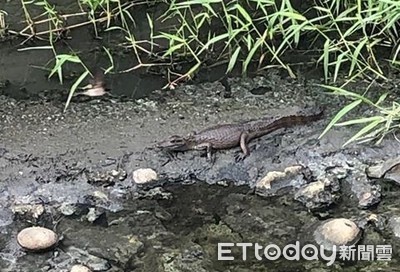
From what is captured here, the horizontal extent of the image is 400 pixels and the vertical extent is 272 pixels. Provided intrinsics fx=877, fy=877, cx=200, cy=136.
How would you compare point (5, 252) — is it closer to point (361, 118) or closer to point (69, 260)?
point (69, 260)

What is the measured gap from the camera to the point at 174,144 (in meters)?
4.34

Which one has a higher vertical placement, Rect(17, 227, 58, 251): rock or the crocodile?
the crocodile

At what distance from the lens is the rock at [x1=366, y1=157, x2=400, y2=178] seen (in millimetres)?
4145

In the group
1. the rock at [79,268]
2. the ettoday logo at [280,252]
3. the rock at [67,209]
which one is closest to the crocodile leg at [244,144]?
the ettoday logo at [280,252]

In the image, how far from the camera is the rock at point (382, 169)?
13.6 ft

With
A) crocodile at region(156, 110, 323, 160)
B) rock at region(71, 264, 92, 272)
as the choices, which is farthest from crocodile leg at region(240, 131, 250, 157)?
rock at region(71, 264, 92, 272)

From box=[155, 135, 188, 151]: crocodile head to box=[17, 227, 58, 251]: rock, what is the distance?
80cm

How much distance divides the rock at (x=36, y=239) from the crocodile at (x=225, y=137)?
0.81 m

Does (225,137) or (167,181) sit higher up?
(225,137)

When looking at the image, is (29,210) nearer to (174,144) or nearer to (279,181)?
(174,144)

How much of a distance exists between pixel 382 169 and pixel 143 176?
1.14 m

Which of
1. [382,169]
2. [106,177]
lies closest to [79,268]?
[106,177]

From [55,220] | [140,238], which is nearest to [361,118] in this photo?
[140,238]

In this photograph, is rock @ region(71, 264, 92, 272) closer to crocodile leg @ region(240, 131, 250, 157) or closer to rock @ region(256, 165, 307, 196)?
rock @ region(256, 165, 307, 196)
